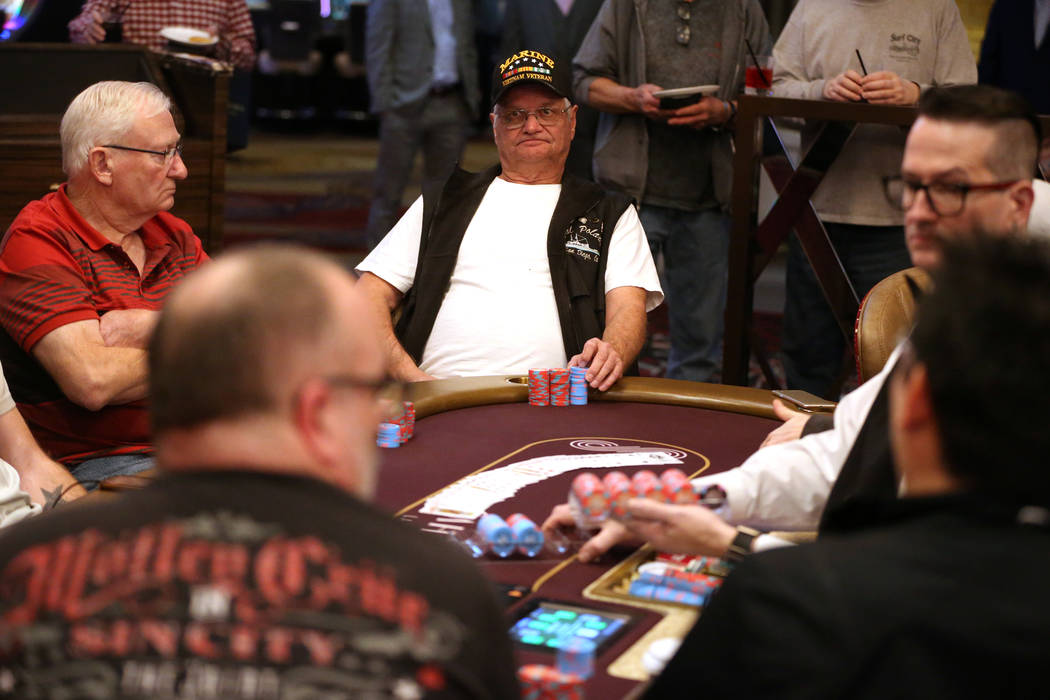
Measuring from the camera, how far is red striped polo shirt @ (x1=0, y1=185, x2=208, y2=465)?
2.77m

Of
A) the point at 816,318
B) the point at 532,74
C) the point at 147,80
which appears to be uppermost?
the point at 532,74

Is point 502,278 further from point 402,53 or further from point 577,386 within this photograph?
point 402,53

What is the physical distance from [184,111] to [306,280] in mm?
5190

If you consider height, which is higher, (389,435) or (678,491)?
(678,491)

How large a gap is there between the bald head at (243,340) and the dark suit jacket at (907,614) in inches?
18.3

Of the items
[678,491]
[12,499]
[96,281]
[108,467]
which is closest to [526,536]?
[678,491]

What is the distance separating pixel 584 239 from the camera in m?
3.69

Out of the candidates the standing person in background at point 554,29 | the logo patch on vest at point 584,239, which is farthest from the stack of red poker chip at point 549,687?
the standing person in background at point 554,29

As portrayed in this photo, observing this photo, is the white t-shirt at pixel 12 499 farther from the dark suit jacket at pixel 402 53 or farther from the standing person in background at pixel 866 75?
the dark suit jacket at pixel 402 53

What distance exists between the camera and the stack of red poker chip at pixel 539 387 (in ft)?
9.78

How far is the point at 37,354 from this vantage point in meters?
2.77

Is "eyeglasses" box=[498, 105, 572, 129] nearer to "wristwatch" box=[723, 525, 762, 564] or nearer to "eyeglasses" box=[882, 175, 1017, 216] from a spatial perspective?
"eyeglasses" box=[882, 175, 1017, 216]

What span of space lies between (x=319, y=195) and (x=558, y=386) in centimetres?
835

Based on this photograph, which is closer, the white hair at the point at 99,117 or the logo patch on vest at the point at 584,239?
the white hair at the point at 99,117
